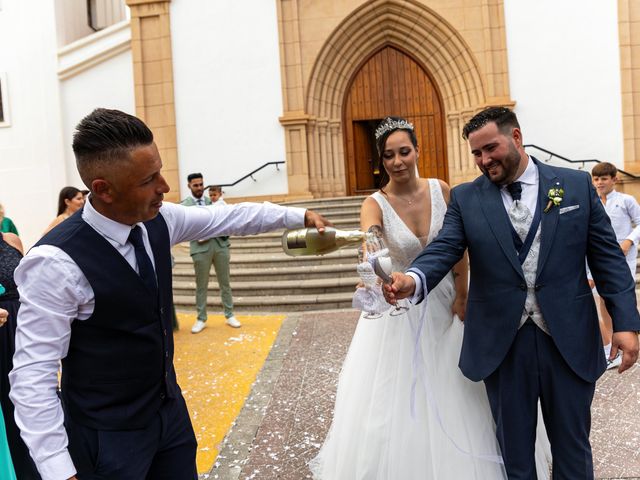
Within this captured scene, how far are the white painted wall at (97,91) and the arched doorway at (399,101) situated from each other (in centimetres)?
541

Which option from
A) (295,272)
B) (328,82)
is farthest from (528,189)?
(328,82)

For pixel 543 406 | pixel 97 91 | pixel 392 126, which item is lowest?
pixel 543 406

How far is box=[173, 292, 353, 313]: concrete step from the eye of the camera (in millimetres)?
8562

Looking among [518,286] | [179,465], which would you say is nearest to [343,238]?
[518,286]

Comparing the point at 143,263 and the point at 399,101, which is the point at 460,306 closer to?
the point at 143,263

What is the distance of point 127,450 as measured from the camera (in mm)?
1804

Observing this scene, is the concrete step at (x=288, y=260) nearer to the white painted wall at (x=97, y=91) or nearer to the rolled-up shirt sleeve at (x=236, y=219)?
the white painted wall at (x=97, y=91)

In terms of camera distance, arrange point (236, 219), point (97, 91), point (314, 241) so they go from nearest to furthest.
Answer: point (314, 241) → point (236, 219) → point (97, 91)

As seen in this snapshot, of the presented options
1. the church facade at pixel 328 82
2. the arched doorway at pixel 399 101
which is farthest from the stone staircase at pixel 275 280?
the arched doorway at pixel 399 101

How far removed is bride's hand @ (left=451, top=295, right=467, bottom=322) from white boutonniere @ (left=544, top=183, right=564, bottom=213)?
89 centimetres

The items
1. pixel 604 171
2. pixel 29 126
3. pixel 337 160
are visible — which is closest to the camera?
pixel 604 171

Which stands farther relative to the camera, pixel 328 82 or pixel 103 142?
pixel 328 82

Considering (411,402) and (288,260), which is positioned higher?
(288,260)

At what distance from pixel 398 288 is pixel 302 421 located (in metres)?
2.31
